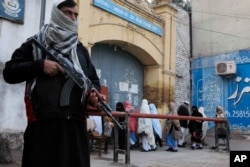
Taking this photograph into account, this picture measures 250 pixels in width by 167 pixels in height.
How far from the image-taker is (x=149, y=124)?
9.21m

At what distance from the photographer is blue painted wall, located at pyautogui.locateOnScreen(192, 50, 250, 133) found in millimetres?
12703

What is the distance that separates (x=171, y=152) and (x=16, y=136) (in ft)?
12.8

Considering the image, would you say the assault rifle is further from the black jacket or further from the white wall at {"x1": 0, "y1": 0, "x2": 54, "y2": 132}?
the white wall at {"x1": 0, "y1": 0, "x2": 54, "y2": 132}

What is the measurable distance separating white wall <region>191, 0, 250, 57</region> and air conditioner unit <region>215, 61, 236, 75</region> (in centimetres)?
63

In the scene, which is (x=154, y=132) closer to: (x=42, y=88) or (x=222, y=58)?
(x=222, y=58)

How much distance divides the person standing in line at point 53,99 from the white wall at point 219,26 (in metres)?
11.9

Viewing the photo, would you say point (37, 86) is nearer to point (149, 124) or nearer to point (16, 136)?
point (16, 136)

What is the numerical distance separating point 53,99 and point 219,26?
12797 millimetres

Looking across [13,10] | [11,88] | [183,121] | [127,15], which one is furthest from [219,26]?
[11,88]

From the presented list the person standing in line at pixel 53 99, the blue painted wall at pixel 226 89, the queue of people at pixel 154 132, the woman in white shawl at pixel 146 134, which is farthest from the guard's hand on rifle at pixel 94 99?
the blue painted wall at pixel 226 89

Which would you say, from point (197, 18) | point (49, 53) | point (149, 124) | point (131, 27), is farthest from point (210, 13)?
point (49, 53)

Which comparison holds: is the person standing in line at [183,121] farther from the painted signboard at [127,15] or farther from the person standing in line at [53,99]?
the person standing in line at [53,99]

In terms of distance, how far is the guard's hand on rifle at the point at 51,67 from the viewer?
1938 mm

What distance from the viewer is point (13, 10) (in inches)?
277
